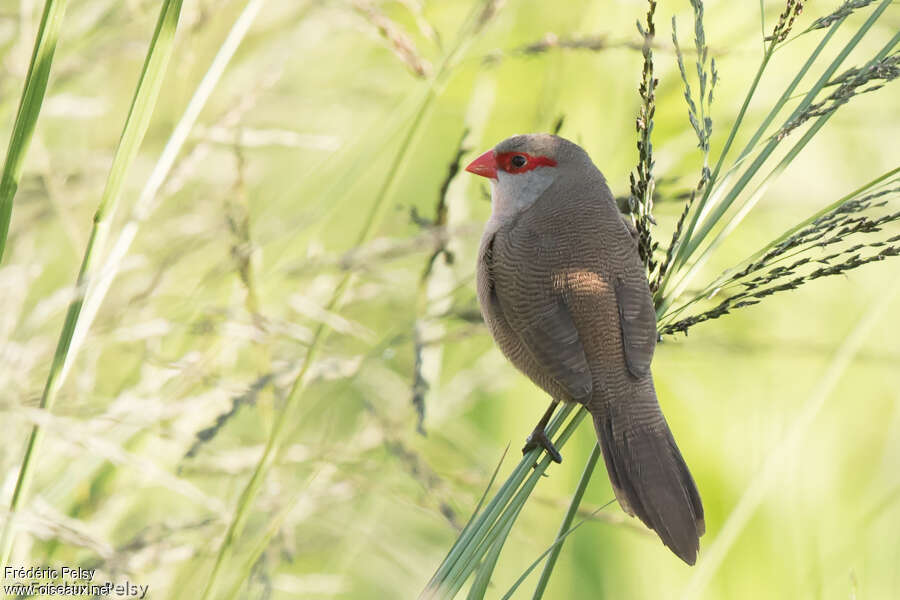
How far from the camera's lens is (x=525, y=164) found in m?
2.31

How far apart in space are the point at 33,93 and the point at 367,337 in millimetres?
971

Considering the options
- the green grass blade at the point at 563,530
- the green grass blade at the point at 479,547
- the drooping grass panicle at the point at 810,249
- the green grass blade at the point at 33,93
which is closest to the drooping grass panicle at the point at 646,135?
the drooping grass panicle at the point at 810,249

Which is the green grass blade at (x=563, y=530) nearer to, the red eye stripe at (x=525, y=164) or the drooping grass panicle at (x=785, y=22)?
the drooping grass panicle at (x=785, y=22)

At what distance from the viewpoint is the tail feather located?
153 centimetres

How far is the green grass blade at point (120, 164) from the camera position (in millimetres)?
1090

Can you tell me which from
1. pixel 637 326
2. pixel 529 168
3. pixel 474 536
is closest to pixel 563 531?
pixel 474 536

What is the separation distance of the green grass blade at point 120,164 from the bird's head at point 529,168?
1.26 meters

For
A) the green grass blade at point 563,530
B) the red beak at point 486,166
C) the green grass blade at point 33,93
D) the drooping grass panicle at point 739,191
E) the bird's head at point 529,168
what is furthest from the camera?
the red beak at point 486,166

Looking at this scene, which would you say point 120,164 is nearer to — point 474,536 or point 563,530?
point 474,536

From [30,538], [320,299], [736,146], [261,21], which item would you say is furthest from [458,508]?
[261,21]

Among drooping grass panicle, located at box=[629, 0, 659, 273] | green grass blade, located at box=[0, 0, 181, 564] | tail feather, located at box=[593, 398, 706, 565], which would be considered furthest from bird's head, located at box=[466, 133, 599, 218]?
green grass blade, located at box=[0, 0, 181, 564]

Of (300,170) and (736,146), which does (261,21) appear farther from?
(736,146)

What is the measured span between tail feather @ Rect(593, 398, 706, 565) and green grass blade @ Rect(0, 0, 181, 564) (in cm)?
100

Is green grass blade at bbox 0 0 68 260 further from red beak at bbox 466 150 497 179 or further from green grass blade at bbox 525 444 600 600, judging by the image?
red beak at bbox 466 150 497 179
